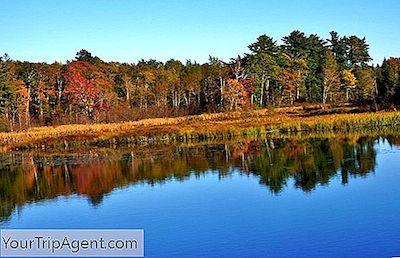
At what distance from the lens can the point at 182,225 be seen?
13.5 metres

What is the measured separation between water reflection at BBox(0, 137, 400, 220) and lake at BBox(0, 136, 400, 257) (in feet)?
0.15

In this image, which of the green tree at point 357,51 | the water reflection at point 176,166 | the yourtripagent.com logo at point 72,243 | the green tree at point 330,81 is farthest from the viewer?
the green tree at point 357,51

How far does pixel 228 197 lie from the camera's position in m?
16.9

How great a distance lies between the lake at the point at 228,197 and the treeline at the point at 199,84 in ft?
76.7

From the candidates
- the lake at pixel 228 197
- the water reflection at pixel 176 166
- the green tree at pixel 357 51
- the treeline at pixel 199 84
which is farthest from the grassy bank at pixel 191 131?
the green tree at pixel 357 51

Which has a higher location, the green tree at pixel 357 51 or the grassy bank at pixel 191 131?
the green tree at pixel 357 51

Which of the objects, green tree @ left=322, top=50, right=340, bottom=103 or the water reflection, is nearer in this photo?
the water reflection

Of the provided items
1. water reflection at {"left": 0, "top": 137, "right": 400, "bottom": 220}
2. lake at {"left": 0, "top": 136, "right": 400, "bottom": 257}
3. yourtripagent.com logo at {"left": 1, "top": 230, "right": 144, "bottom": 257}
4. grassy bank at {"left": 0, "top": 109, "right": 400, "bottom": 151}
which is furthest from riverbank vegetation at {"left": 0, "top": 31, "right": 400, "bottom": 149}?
yourtripagent.com logo at {"left": 1, "top": 230, "right": 144, "bottom": 257}

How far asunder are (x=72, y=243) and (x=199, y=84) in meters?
52.3

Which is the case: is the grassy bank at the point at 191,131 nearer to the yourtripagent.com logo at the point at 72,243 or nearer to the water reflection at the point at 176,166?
the water reflection at the point at 176,166

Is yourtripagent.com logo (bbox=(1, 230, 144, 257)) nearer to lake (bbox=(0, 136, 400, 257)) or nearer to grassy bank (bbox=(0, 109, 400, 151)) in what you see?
lake (bbox=(0, 136, 400, 257))

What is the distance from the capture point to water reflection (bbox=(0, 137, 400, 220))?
19547mm

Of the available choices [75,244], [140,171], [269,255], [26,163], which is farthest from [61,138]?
[269,255]

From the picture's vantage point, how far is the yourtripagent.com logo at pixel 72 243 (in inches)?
448
